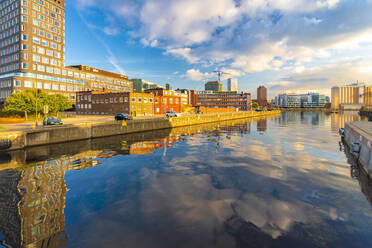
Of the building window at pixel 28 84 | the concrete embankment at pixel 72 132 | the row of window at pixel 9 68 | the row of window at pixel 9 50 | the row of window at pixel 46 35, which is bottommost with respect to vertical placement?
the concrete embankment at pixel 72 132

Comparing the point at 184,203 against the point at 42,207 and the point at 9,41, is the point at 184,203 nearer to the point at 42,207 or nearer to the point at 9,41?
the point at 42,207

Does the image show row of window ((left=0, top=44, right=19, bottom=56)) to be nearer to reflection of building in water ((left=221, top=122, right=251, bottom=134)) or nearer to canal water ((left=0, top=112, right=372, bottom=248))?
canal water ((left=0, top=112, right=372, bottom=248))

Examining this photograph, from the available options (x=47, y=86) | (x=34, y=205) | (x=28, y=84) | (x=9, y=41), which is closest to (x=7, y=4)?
(x=9, y=41)

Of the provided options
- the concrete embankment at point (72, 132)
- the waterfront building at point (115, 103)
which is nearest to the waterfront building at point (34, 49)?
the waterfront building at point (115, 103)

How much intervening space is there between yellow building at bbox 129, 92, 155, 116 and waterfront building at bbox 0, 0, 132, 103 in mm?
55152

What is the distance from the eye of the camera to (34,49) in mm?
96750

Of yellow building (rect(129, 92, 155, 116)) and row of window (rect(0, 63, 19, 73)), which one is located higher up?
row of window (rect(0, 63, 19, 73))

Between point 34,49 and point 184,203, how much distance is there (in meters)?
122

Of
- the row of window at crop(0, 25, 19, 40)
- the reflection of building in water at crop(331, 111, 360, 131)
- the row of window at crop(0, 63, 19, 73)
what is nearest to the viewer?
the reflection of building in water at crop(331, 111, 360, 131)

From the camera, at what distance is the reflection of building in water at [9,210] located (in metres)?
7.95

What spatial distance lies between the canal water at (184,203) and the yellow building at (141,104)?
5806 cm

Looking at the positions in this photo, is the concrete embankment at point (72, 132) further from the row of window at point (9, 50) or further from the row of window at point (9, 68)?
the row of window at point (9, 50)

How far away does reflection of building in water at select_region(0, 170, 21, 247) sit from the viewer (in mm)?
7945

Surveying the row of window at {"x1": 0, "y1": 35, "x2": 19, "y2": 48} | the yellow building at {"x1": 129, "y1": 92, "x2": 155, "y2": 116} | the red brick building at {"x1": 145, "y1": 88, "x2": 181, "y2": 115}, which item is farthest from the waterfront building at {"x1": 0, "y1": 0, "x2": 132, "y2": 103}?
the red brick building at {"x1": 145, "y1": 88, "x2": 181, "y2": 115}
